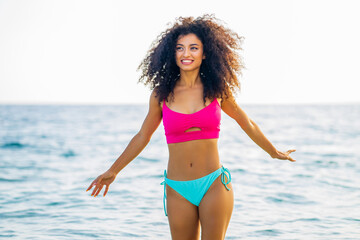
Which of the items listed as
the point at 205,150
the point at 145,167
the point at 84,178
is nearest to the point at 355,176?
the point at 145,167

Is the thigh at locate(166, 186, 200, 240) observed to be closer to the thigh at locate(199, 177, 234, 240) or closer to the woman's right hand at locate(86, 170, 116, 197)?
the thigh at locate(199, 177, 234, 240)

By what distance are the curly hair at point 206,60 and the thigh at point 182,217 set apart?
782mm

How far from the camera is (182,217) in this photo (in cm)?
352

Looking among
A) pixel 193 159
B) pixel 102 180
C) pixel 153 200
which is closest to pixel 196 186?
pixel 193 159

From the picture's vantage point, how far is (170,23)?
382cm

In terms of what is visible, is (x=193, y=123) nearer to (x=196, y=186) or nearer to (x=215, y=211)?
(x=196, y=186)

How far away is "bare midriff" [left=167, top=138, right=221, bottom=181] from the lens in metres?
3.52

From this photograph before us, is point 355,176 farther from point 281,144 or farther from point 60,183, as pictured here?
point 281,144

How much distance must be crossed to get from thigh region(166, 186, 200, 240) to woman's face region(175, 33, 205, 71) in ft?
3.17

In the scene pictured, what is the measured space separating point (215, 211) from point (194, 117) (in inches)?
A: 27.6

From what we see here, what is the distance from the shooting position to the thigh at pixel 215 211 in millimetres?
3451

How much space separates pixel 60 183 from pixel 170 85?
742cm

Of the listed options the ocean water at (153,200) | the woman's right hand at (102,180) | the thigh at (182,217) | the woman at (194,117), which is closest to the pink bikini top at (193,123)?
the woman at (194,117)

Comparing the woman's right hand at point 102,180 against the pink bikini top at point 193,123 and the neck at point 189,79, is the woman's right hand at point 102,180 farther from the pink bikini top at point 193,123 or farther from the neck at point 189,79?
the neck at point 189,79
